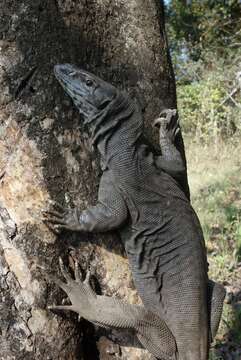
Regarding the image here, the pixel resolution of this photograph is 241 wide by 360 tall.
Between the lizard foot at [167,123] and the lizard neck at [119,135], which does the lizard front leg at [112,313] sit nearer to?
the lizard neck at [119,135]

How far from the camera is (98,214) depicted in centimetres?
243

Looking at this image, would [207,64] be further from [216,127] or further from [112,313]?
[112,313]

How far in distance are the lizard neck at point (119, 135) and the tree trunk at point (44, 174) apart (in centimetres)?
8

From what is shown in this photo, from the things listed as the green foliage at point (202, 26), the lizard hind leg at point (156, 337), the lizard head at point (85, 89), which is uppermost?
the lizard head at point (85, 89)

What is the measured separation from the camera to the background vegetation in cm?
582

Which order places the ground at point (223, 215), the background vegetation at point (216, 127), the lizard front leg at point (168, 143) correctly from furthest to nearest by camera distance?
1. the background vegetation at point (216, 127)
2. the ground at point (223, 215)
3. the lizard front leg at point (168, 143)

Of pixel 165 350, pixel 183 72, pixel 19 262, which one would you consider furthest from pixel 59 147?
pixel 183 72

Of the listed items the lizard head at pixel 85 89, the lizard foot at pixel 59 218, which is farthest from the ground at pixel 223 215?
the lizard head at pixel 85 89

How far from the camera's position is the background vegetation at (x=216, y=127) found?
5.82 meters

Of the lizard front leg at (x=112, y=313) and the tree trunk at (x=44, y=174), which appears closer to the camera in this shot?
the tree trunk at (x=44, y=174)

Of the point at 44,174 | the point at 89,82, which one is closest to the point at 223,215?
the point at 89,82

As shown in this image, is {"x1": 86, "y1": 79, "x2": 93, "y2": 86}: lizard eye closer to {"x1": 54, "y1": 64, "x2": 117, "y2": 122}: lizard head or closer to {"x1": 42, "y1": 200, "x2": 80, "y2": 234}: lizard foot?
{"x1": 54, "y1": 64, "x2": 117, "y2": 122}: lizard head

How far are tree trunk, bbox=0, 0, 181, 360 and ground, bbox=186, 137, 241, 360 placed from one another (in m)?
2.42

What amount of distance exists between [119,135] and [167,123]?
0.86ft
